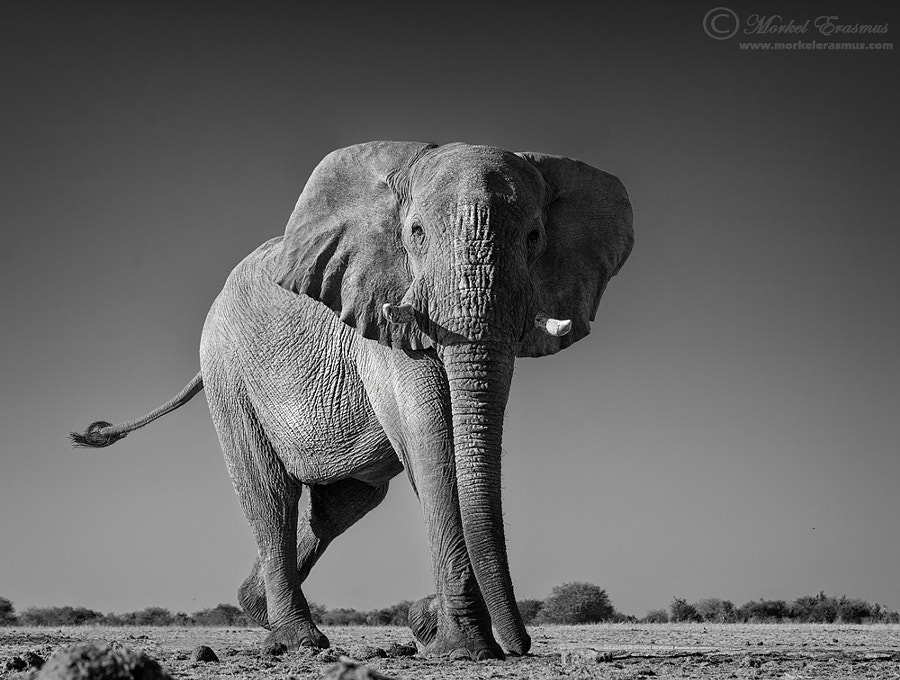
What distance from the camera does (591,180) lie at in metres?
10.1

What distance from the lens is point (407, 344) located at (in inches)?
354

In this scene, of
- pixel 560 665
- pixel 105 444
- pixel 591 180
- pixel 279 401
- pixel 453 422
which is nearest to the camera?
pixel 560 665

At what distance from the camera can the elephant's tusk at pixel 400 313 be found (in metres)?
8.80

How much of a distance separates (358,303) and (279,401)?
79.1 inches

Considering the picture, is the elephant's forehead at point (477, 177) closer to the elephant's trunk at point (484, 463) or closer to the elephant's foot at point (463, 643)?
the elephant's trunk at point (484, 463)

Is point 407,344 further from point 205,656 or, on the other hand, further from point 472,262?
point 205,656

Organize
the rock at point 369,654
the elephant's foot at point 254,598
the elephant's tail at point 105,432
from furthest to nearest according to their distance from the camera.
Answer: the elephant's tail at point 105,432, the elephant's foot at point 254,598, the rock at point 369,654

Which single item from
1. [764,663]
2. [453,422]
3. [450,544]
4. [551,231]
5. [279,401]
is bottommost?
[764,663]

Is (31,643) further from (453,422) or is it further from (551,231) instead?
(551,231)

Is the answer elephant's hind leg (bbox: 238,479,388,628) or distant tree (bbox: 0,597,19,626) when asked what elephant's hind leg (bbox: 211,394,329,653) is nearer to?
elephant's hind leg (bbox: 238,479,388,628)

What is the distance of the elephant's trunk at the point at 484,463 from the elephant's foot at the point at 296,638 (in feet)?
10.4

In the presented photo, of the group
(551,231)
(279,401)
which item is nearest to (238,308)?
(279,401)

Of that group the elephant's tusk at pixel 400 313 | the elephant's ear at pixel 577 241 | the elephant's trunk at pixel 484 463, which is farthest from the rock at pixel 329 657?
the elephant's ear at pixel 577 241

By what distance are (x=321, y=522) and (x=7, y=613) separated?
17.1 meters
